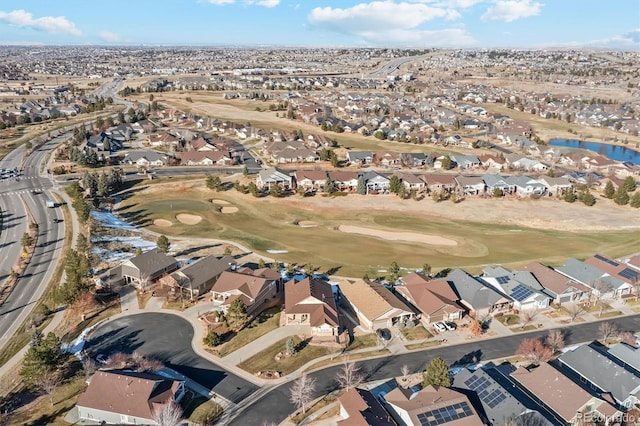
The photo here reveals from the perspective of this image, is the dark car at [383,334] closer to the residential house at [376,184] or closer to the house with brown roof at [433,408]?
the house with brown roof at [433,408]

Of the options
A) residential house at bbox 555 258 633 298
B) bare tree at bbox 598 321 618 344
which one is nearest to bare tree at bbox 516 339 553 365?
bare tree at bbox 598 321 618 344

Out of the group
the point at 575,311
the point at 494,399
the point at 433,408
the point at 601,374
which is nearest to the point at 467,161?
the point at 575,311

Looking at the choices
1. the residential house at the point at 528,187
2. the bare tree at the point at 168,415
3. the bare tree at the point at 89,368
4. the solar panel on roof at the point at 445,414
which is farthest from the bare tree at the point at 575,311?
the bare tree at the point at 89,368

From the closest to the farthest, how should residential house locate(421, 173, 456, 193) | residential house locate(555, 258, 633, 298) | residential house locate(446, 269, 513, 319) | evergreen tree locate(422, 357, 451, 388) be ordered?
evergreen tree locate(422, 357, 451, 388) → residential house locate(446, 269, 513, 319) → residential house locate(555, 258, 633, 298) → residential house locate(421, 173, 456, 193)

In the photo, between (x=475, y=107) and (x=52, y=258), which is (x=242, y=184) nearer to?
(x=52, y=258)

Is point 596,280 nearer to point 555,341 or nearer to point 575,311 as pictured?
point 575,311

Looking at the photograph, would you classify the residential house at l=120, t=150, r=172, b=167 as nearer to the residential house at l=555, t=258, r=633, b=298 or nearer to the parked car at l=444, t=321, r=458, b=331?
the parked car at l=444, t=321, r=458, b=331
